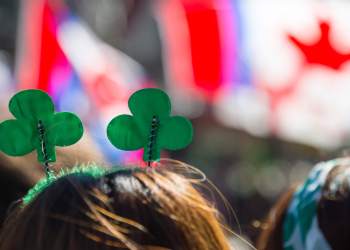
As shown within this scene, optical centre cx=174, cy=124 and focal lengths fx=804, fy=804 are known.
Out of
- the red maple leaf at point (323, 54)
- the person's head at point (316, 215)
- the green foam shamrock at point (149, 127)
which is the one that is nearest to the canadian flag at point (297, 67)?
the red maple leaf at point (323, 54)

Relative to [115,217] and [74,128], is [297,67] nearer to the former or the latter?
[74,128]

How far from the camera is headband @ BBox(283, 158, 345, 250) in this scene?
138cm

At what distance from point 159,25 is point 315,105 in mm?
1241

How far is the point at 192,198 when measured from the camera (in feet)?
3.28

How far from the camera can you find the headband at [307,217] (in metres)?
1.38

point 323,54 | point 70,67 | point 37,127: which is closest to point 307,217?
point 37,127

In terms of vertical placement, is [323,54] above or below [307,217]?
above

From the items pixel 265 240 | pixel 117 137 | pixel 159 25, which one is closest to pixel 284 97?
pixel 159 25

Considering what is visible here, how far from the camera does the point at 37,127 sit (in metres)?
1.04

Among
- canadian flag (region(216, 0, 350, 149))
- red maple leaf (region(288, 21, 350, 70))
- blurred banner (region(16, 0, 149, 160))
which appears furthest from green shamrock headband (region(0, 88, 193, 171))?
red maple leaf (region(288, 21, 350, 70))

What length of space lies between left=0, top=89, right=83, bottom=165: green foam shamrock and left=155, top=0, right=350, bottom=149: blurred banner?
392 centimetres

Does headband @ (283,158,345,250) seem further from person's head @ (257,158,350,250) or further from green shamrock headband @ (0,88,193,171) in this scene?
green shamrock headband @ (0,88,193,171)

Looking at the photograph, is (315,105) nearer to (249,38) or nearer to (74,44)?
(249,38)

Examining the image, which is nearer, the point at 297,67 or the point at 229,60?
the point at 229,60
